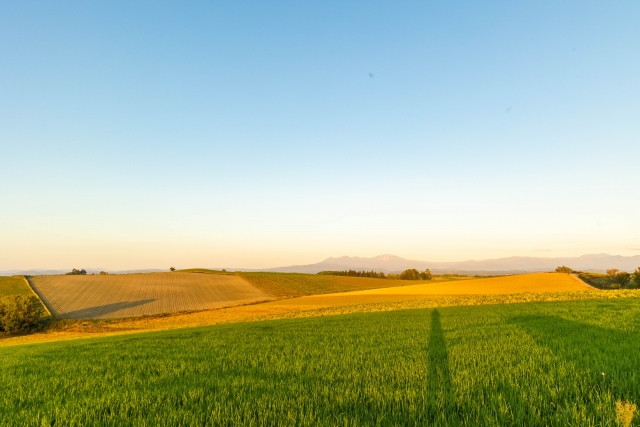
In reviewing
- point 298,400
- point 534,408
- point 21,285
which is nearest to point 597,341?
point 534,408

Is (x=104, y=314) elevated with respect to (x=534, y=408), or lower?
lower

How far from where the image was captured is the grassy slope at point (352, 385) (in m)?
4.41

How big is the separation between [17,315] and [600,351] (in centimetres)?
6333

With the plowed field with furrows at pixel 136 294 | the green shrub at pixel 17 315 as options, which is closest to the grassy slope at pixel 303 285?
the plowed field with furrows at pixel 136 294

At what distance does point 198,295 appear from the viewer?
250 feet

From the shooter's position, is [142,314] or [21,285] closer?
[142,314]

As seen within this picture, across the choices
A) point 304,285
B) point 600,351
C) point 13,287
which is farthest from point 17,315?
point 600,351

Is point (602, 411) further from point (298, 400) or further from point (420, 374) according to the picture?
point (298, 400)

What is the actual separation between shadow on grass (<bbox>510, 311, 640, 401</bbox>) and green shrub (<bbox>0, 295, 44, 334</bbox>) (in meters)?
61.4

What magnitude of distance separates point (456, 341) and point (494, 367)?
3.98 metres

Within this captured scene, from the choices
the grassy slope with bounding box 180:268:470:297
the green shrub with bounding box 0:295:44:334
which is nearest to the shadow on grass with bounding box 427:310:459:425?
the green shrub with bounding box 0:295:44:334

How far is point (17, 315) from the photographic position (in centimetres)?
4816

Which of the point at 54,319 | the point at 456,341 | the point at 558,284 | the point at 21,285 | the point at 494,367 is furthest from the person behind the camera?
the point at 21,285

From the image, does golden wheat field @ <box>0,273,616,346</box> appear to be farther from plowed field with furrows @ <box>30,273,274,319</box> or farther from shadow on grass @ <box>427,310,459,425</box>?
shadow on grass @ <box>427,310,459,425</box>
